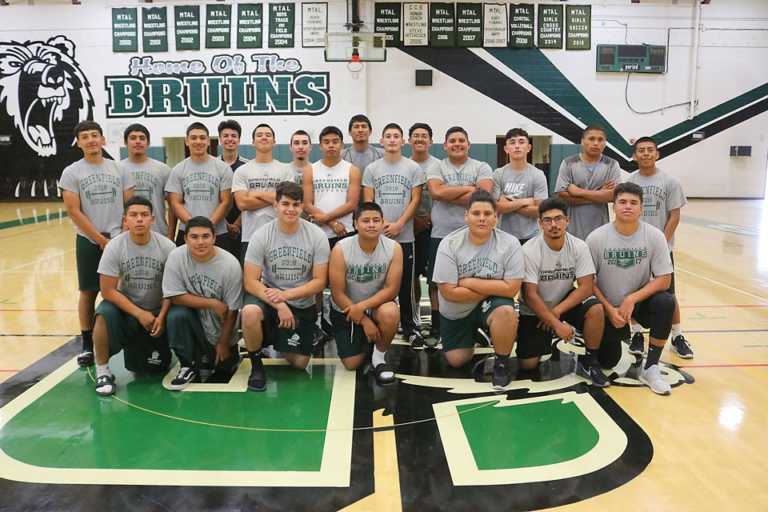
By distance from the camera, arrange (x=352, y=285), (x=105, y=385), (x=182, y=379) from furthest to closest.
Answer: (x=352, y=285)
(x=182, y=379)
(x=105, y=385)

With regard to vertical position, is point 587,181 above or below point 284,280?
above

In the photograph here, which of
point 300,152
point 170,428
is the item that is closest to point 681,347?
point 300,152

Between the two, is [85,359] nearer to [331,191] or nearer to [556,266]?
[331,191]

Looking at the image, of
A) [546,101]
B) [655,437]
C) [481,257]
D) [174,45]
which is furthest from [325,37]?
[655,437]

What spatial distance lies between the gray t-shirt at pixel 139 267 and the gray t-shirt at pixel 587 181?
3028 mm

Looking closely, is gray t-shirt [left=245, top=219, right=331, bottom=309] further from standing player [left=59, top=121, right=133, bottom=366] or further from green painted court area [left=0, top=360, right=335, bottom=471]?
standing player [left=59, top=121, right=133, bottom=366]

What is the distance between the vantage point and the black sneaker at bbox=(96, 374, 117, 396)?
11.3 feet

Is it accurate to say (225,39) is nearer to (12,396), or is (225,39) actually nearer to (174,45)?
(174,45)

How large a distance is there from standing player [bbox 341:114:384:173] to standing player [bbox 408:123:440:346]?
347 mm

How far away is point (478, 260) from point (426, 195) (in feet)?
4.69

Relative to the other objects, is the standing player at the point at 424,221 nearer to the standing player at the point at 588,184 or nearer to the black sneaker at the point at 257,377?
the standing player at the point at 588,184

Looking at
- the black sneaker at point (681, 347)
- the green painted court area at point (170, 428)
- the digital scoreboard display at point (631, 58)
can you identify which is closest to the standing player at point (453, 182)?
the green painted court area at point (170, 428)

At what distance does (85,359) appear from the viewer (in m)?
3.94

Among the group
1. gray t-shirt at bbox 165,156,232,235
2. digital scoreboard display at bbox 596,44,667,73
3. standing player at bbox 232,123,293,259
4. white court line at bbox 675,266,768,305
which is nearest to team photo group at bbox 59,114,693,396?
gray t-shirt at bbox 165,156,232,235
